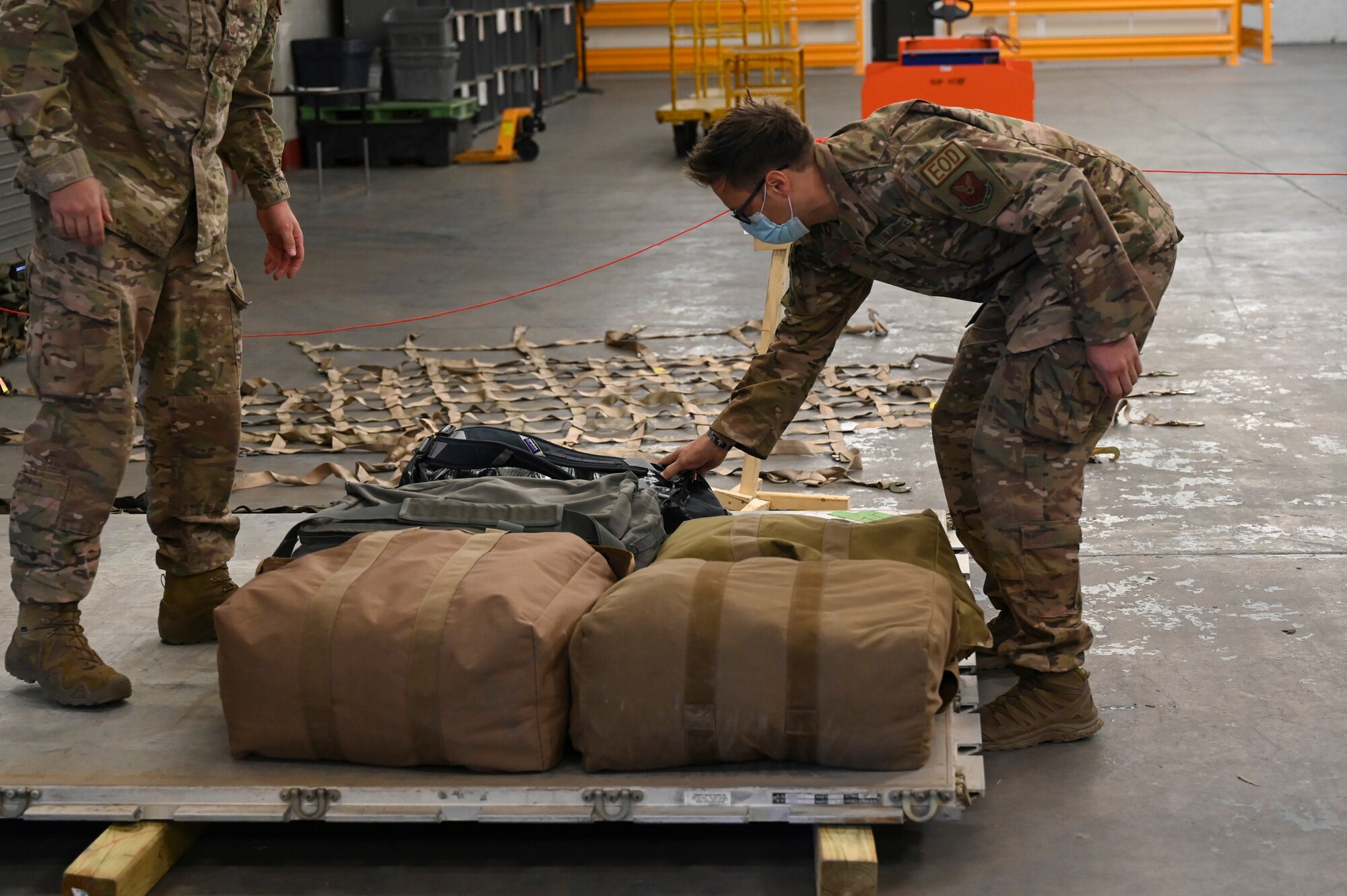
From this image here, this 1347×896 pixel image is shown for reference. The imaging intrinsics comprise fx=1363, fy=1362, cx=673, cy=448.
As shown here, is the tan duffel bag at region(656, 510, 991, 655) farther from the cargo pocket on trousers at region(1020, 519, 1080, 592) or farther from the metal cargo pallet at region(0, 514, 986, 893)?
the metal cargo pallet at region(0, 514, 986, 893)

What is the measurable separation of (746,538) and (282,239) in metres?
1.40

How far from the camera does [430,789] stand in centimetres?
247

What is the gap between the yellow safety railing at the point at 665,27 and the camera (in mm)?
22469

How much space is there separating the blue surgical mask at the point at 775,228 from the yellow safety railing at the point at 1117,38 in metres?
21.0

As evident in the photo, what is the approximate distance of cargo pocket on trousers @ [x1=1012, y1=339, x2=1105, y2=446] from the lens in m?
2.74

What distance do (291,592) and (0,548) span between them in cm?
183

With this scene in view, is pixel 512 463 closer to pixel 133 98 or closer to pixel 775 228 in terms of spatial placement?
pixel 775 228

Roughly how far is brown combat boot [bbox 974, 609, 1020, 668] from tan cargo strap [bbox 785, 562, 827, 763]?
90cm

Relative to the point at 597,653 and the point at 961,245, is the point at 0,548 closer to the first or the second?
the point at 597,653

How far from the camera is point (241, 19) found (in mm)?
2936

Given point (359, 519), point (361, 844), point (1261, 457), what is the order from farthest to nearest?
point (1261, 457) < point (359, 519) < point (361, 844)

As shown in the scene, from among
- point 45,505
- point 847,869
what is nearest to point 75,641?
point 45,505

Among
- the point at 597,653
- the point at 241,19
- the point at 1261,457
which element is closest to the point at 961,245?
the point at 597,653

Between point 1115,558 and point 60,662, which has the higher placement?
point 60,662
